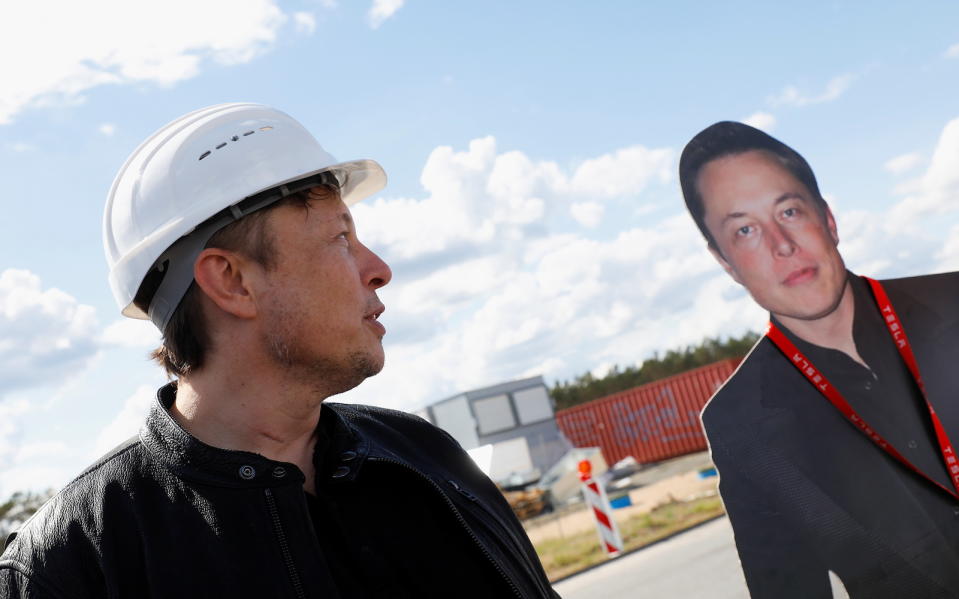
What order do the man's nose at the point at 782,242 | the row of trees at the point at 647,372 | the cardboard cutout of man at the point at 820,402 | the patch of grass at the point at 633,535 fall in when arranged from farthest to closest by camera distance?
the row of trees at the point at 647,372 < the patch of grass at the point at 633,535 < the man's nose at the point at 782,242 < the cardboard cutout of man at the point at 820,402

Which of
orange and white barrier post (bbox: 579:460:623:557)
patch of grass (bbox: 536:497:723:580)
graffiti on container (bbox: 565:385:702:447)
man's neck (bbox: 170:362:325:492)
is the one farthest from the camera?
graffiti on container (bbox: 565:385:702:447)

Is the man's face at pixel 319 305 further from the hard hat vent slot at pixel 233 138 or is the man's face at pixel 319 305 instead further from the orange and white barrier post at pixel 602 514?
the orange and white barrier post at pixel 602 514

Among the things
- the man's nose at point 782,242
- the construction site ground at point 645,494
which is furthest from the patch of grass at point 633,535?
the man's nose at point 782,242

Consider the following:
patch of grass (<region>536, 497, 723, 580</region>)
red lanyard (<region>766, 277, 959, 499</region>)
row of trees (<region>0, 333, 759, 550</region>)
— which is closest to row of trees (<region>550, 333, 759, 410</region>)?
row of trees (<region>0, 333, 759, 550</region>)

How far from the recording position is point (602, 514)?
9914mm

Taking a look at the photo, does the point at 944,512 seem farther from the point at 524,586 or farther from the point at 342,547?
the point at 342,547

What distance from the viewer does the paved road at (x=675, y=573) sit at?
743 centimetres

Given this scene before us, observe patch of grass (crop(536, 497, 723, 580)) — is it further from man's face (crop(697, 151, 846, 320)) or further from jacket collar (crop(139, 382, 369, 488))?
jacket collar (crop(139, 382, 369, 488))

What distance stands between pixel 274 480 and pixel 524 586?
2.29 ft

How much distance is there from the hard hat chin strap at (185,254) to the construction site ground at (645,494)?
10993mm

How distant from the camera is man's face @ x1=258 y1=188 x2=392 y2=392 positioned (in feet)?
7.50

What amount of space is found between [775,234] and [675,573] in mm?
5810

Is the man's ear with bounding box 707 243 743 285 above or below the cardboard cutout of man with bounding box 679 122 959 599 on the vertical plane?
above

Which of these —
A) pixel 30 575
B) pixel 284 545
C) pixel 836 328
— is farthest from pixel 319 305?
pixel 836 328
